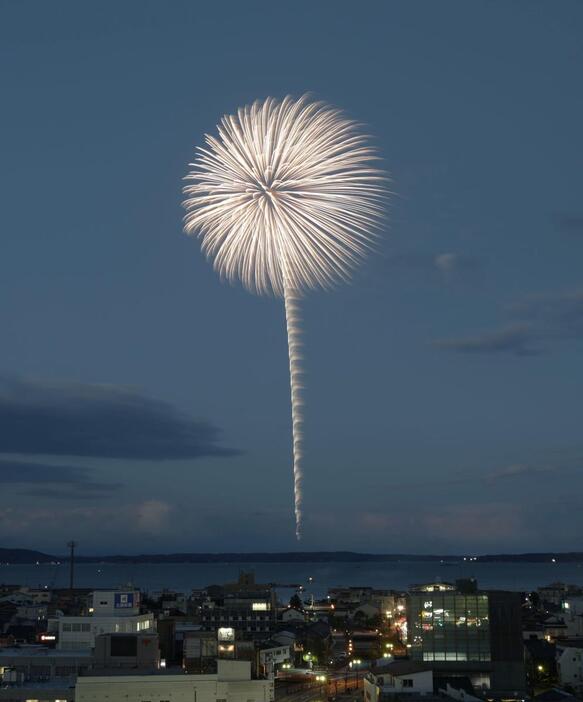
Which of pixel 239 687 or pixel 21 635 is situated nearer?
pixel 239 687

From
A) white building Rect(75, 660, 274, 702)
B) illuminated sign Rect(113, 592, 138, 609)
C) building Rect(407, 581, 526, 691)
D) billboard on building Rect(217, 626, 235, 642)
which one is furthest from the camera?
illuminated sign Rect(113, 592, 138, 609)

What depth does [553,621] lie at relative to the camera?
70.4 m

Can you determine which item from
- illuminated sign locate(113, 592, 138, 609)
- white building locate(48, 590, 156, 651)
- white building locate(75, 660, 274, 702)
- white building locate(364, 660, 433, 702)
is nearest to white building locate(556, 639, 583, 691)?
white building locate(364, 660, 433, 702)

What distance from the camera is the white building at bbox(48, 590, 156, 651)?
4569 cm

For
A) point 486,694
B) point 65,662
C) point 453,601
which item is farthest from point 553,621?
point 65,662

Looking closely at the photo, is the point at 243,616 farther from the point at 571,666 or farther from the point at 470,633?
the point at 470,633

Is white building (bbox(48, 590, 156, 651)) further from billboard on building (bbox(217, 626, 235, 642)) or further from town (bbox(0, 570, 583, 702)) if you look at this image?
billboard on building (bbox(217, 626, 235, 642))

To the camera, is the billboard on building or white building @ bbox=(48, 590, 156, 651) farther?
the billboard on building

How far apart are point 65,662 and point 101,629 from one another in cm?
968

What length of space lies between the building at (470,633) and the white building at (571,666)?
18.1ft

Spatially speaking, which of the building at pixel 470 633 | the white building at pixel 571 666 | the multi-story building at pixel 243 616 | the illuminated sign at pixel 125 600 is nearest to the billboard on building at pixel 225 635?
the illuminated sign at pixel 125 600

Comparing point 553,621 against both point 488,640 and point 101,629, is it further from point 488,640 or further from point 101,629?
point 101,629

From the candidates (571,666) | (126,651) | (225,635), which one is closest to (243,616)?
(225,635)

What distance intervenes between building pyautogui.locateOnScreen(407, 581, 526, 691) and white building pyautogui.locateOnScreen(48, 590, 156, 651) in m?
13.9
